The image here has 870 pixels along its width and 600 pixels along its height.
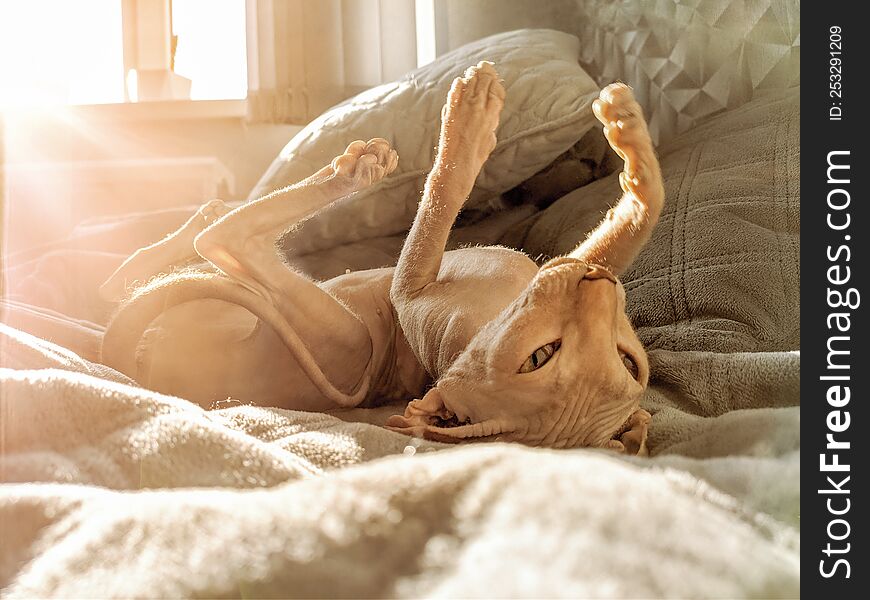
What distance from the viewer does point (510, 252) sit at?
39.4 inches

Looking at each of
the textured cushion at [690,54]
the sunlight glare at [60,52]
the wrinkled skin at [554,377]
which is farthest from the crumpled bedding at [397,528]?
the sunlight glare at [60,52]

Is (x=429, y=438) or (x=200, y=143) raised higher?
(x=200, y=143)

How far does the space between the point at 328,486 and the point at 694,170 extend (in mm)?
905

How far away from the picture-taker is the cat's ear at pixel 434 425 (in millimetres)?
684

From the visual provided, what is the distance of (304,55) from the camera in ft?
5.92

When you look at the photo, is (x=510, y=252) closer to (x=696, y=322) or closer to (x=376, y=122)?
(x=696, y=322)

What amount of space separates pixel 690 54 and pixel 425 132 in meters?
0.42

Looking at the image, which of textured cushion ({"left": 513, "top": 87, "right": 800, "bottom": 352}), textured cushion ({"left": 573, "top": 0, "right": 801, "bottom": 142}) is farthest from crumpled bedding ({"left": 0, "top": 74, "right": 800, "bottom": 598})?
textured cushion ({"left": 573, "top": 0, "right": 801, "bottom": 142})

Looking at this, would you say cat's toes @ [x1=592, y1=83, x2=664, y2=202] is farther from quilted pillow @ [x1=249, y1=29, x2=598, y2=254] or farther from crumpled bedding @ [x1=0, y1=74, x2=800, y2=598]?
crumpled bedding @ [x1=0, y1=74, x2=800, y2=598]

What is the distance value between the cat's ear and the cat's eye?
6 cm

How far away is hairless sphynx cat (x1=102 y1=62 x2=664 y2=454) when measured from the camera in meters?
0.70

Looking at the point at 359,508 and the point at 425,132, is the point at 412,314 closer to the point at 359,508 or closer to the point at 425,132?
the point at 425,132
